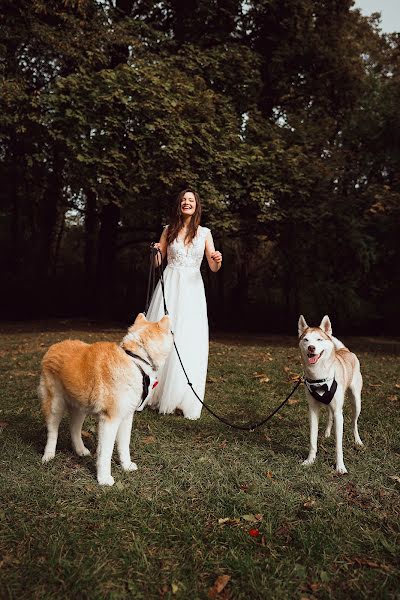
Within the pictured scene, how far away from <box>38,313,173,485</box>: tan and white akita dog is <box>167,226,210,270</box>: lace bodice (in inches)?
78.0

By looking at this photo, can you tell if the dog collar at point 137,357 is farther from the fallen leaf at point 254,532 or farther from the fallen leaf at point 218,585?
the fallen leaf at point 218,585

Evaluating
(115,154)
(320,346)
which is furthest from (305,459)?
(115,154)

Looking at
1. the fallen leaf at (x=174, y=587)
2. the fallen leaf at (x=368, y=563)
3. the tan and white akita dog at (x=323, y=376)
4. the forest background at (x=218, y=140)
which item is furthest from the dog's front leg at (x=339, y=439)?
the forest background at (x=218, y=140)

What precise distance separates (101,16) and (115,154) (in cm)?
426

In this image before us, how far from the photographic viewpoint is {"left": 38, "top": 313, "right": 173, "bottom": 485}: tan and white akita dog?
3.60 metres

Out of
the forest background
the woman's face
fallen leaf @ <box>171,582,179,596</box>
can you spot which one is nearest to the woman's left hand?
the woman's face

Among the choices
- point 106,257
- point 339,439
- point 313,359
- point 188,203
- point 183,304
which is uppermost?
point 188,203

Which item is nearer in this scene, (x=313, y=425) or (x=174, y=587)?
(x=174, y=587)

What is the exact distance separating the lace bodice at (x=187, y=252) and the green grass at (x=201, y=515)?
1.90 metres

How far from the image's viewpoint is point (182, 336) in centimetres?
578

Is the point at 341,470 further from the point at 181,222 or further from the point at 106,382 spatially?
the point at 181,222

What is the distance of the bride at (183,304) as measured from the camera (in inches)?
224

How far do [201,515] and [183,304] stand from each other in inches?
116

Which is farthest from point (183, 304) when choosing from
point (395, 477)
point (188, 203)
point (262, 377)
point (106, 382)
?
point (395, 477)
